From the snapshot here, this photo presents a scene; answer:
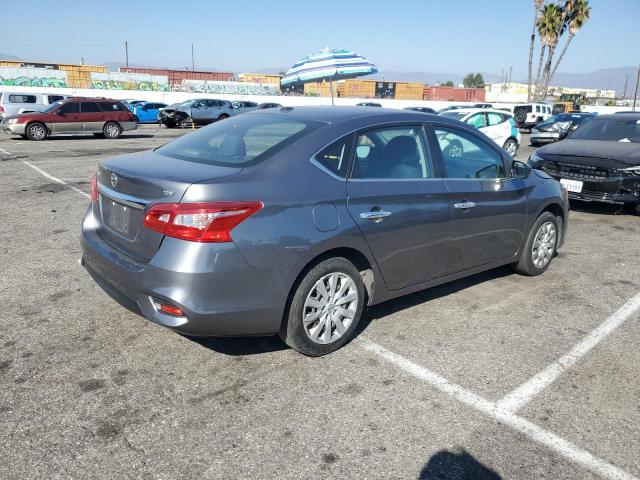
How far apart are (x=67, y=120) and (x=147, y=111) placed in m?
12.9

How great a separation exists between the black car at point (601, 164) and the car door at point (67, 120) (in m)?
17.0

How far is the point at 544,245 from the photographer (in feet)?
17.5

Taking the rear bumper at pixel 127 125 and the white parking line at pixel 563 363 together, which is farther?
the rear bumper at pixel 127 125

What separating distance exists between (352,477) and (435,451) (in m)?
0.47

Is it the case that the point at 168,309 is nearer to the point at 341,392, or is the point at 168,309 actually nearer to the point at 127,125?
the point at 341,392

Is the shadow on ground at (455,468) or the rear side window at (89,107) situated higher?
the rear side window at (89,107)

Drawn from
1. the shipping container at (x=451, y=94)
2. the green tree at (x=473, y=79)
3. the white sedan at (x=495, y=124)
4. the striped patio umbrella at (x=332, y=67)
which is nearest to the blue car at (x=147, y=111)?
the striped patio umbrella at (x=332, y=67)

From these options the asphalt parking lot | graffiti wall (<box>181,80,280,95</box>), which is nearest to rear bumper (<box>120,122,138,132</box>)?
the asphalt parking lot

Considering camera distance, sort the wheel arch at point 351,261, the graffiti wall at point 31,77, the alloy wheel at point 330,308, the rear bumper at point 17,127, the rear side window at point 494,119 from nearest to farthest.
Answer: the wheel arch at point 351,261
the alloy wheel at point 330,308
the rear side window at point 494,119
the rear bumper at point 17,127
the graffiti wall at point 31,77

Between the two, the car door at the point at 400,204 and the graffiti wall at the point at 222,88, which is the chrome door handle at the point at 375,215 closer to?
the car door at the point at 400,204

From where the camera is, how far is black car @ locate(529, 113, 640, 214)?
25.3 ft

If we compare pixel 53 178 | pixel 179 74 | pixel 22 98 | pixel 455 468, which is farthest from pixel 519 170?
pixel 179 74

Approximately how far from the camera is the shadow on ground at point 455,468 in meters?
2.50

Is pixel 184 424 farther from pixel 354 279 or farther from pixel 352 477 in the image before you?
pixel 354 279
